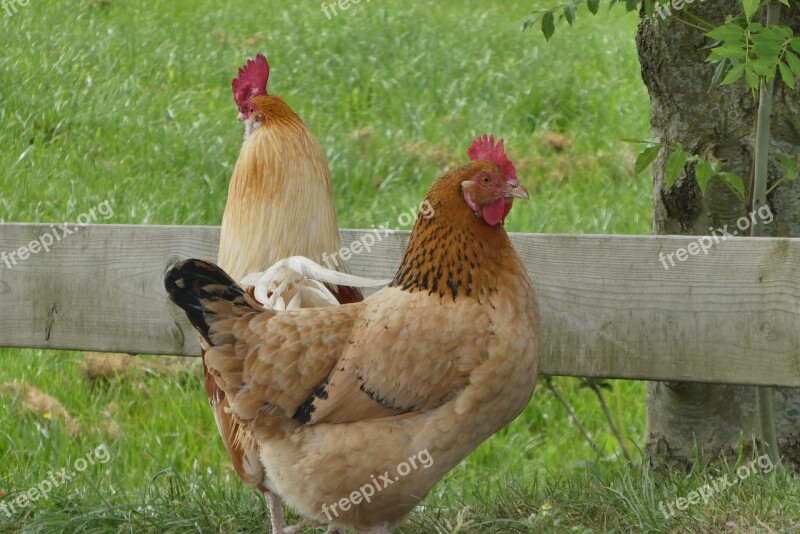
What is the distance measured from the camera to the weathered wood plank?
3145mm

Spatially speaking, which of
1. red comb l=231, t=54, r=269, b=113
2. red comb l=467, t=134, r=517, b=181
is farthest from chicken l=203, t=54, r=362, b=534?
red comb l=467, t=134, r=517, b=181

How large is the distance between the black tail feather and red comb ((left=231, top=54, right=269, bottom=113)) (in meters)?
1.00

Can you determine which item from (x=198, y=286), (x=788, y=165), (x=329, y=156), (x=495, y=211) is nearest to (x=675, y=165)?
(x=788, y=165)

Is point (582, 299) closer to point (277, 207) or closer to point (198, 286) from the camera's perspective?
point (277, 207)

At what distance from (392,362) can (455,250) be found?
1.29 ft

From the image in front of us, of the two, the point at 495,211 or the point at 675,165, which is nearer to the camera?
the point at 495,211

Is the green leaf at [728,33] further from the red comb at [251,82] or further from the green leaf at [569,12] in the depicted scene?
the red comb at [251,82]

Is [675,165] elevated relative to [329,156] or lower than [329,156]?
elevated

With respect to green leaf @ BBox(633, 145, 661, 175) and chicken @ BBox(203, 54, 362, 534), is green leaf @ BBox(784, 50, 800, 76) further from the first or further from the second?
chicken @ BBox(203, 54, 362, 534)

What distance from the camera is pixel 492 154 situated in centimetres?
294

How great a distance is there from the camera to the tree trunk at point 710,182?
361cm

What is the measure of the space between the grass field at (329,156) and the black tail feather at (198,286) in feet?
3.09

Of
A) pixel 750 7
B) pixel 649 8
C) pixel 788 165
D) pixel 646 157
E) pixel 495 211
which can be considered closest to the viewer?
pixel 750 7

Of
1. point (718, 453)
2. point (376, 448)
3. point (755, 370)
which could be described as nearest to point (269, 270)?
point (376, 448)
